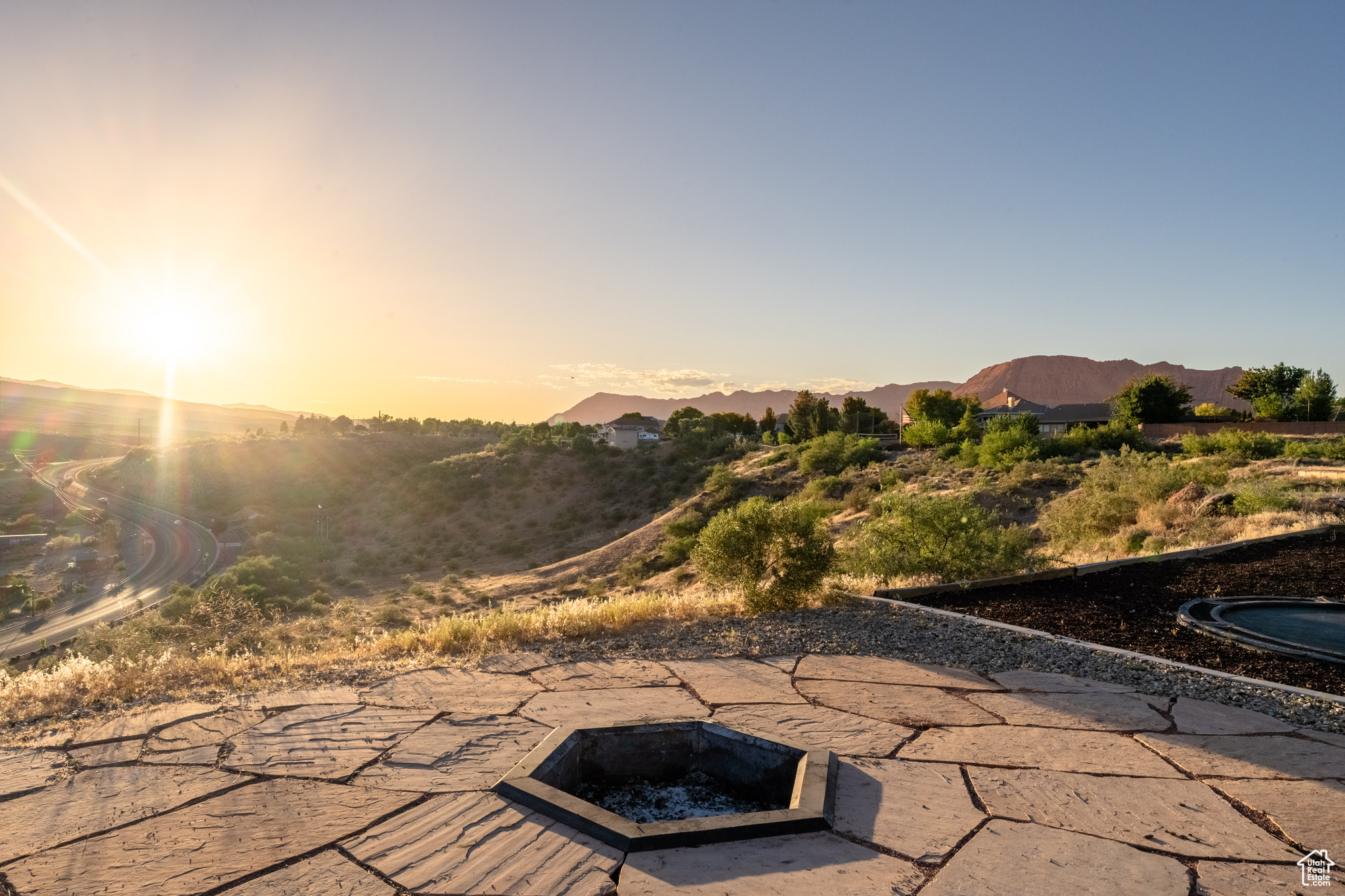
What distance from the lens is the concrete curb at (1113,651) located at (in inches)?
171

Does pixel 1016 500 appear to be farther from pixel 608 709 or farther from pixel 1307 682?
pixel 608 709

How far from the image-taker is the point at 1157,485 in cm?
1472

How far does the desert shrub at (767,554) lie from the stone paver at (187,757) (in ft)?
15.0

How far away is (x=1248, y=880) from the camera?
7.89ft

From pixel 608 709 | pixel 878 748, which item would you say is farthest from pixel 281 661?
pixel 878 748

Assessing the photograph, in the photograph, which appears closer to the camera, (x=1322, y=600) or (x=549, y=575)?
(x=1322, y=600)

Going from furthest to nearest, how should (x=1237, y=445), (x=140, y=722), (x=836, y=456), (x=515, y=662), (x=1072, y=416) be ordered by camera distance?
(x=1072, y=416) → (x=836, y=456) → (x=1237, y=445) → (x=515, y=662) → (x=140, y=722)

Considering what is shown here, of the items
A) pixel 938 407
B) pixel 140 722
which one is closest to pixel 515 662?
pixel 140 722

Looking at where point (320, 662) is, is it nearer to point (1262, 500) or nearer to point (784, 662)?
point (784, 662)

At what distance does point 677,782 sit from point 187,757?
238cm

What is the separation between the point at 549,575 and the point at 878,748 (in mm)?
25816

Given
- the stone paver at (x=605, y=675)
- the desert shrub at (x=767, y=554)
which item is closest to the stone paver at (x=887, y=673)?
the stone paver at (x=605, y=675)

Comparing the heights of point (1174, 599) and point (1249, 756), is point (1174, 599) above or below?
below

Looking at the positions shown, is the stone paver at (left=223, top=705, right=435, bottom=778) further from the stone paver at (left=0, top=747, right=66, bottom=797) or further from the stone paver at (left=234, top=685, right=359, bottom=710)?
the stone paver at (left=0, top=747, right=66, bottom=797)
